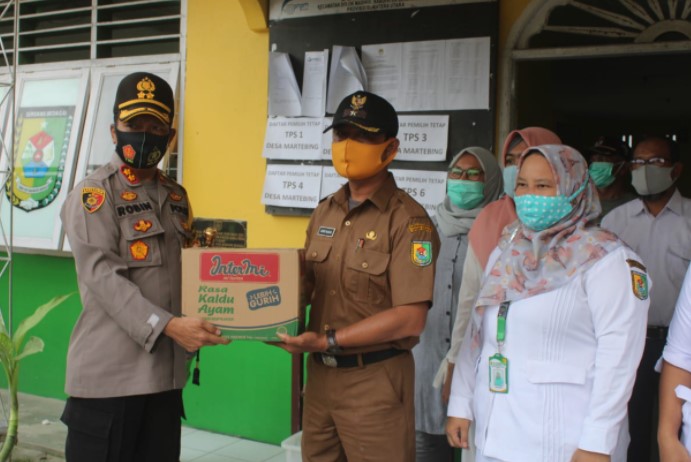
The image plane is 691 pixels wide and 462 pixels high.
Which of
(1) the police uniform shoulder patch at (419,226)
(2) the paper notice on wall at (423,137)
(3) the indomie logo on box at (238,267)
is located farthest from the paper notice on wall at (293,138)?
(3) the indomie logo on box at (238,267)

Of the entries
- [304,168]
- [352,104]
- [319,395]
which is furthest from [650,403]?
[304,168]

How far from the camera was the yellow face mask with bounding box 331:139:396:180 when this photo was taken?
2.58m

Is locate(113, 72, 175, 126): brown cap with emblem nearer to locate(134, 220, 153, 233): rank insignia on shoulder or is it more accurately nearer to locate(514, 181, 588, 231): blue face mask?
locate(134, 220, 153, 233): rank insignia on shoulder

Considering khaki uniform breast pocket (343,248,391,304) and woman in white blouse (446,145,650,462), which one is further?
khaki uniform breast pocket (343,248,391,304)

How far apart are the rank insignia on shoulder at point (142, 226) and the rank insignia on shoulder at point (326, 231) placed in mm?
669

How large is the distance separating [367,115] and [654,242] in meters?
1.68

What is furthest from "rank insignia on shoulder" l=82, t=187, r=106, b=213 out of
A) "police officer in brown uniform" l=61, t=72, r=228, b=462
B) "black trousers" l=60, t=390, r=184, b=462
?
"black trousers" l=60, t=390, r=184, b=462

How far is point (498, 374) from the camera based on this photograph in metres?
2.25

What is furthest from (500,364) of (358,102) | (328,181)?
(328,181)

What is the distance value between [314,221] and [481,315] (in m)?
0.78

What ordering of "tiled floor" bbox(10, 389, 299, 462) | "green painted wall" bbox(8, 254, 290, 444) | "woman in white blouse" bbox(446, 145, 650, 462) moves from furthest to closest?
"green painted wall" bbox(8, 254, 290, 444)
"tiled floor" bbox(10, 389, 299, 462)
"woman in white blouse" bbox(446, 145, 650, 462)

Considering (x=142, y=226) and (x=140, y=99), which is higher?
(x=140, y=99)

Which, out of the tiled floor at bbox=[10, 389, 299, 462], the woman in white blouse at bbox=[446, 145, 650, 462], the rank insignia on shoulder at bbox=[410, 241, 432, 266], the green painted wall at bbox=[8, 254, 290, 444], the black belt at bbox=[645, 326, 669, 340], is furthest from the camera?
the green painted wall at bbox=[8, 254, 290, 444]

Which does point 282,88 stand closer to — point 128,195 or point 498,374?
point 128,195
